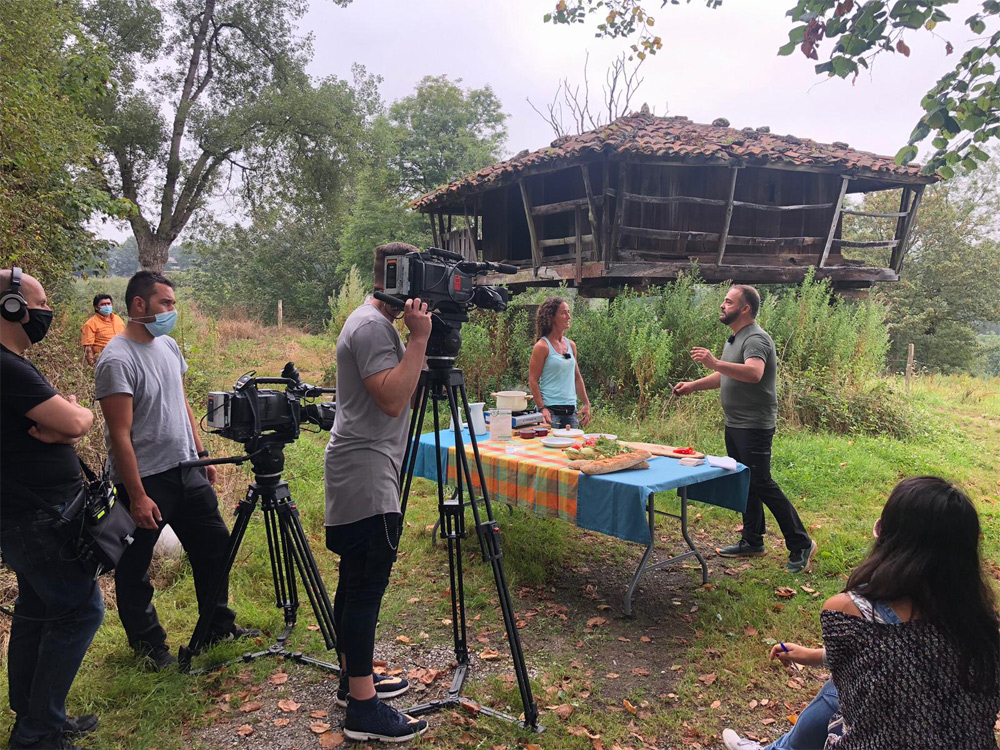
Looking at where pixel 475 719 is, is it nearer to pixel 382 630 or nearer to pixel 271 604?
pixel 382 630

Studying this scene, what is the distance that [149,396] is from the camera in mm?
2850

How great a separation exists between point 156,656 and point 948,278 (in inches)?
1256

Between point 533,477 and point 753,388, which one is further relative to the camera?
point 753,388

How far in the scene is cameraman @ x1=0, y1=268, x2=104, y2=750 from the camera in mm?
2150

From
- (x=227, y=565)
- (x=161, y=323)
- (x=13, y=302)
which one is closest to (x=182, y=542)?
(x=227, y=565)

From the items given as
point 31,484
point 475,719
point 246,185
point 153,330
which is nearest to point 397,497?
point 475,719

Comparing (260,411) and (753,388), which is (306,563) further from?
(753,388)

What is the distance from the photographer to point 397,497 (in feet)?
7.71

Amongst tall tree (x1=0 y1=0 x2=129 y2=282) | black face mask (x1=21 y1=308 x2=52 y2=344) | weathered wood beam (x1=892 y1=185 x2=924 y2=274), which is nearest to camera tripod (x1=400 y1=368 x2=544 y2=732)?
black face mask (x1=21 y1=308 x2=52 y2=344)

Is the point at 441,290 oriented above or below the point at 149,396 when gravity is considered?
above

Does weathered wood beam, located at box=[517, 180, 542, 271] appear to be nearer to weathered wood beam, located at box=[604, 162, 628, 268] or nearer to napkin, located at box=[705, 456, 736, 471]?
weathered wood beam, located at box=[604, 162, 628, 268]

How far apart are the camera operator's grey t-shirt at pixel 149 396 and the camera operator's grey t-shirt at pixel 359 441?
3.58 feet

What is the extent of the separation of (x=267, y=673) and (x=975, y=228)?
33179mm

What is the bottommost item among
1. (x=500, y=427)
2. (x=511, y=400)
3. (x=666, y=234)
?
(x=500, y=427)
